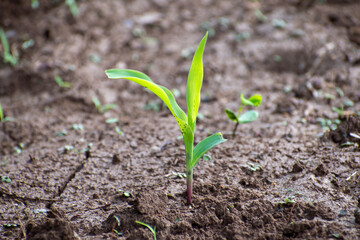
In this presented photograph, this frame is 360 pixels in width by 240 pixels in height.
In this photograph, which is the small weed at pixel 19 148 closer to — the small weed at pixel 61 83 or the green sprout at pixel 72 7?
the small weed at pixel 61 83

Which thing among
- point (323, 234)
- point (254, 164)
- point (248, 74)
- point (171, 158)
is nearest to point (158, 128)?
point (171, 158)

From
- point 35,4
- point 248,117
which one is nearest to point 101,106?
point 248,117

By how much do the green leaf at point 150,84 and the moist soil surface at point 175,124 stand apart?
46cm

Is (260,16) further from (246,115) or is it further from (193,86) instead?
(193,86)

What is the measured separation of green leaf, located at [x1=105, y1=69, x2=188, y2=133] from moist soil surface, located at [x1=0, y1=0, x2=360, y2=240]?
18.2 inches

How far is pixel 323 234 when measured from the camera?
145cm

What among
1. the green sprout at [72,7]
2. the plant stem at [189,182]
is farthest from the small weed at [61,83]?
the plant stem at [189,182]

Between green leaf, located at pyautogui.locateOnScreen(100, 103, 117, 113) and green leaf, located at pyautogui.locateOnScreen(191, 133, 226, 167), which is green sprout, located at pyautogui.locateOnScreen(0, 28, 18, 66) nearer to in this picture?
green leaf, located at pyautogui.locateOnScreen(100, 103, 117, 113)

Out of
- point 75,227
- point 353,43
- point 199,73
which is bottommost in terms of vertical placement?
point 75,227

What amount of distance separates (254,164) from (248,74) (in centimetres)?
125

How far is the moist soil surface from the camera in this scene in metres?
1.62

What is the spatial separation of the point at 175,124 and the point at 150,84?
3.55ft

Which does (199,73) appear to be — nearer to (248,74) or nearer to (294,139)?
(294,139)

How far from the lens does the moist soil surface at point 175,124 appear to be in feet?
5.33
